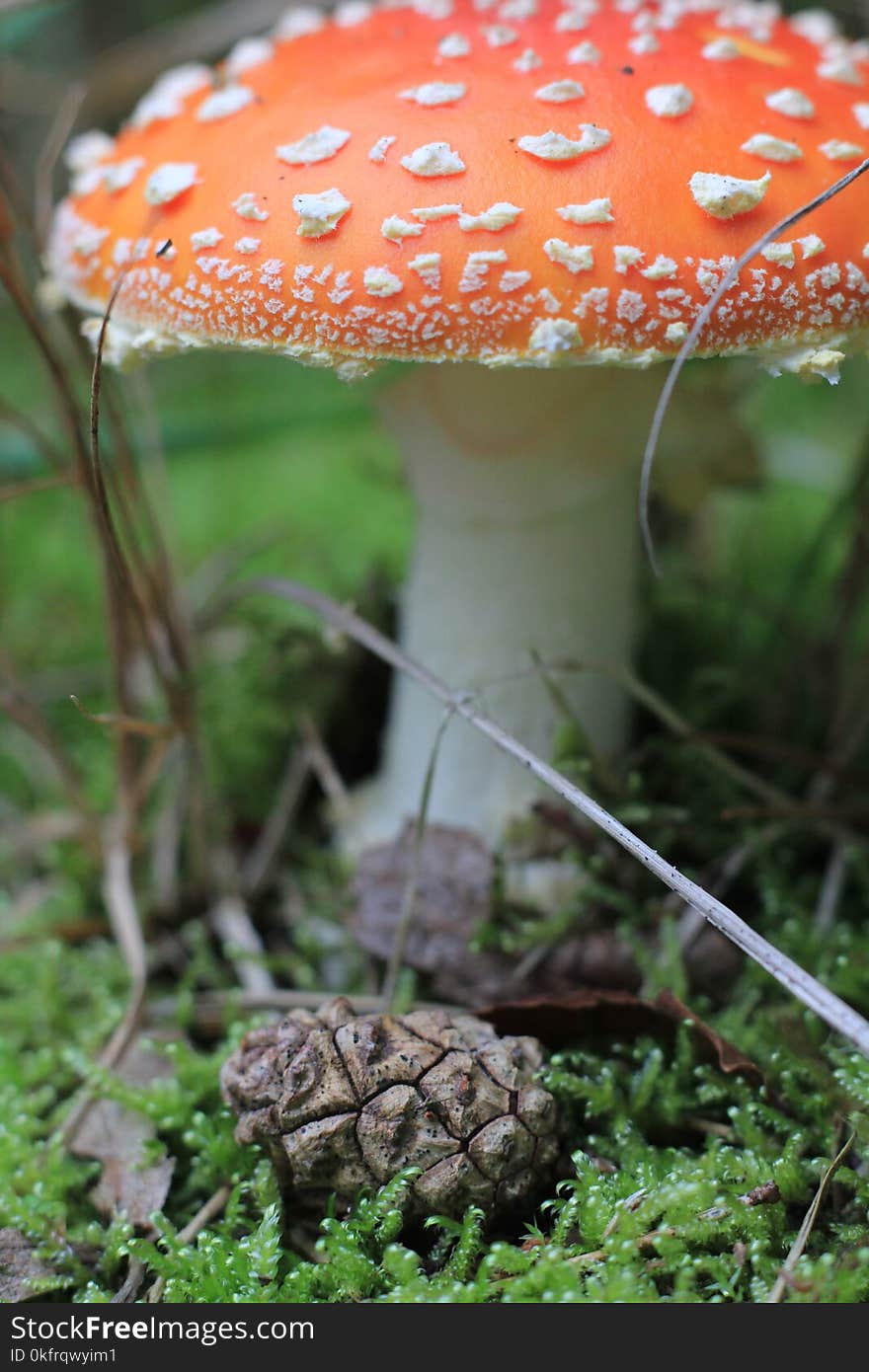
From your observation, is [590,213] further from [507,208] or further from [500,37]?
[500,37]

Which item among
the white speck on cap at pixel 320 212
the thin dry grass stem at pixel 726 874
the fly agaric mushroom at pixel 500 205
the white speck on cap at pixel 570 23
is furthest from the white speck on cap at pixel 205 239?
the thin dry grass stem at pixel 726 874

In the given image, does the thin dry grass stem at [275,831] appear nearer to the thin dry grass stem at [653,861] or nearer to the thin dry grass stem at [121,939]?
the thin dry grass stem at [121,939]

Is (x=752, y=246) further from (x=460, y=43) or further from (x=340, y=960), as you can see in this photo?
(x=340, y=960)

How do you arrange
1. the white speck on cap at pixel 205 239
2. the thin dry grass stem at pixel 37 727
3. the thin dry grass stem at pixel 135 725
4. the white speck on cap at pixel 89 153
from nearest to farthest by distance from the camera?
1. the white speck on cap at pixel 205 239
2. the thin dry grass stem at pixel 135 725
3. the white speck on cap at pixel 89 153
4. the thin dry grass stem at pixel 37 727

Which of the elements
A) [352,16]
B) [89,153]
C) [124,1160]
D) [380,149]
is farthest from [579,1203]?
[352,16]

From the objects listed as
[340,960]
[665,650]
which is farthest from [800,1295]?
[665,650]
